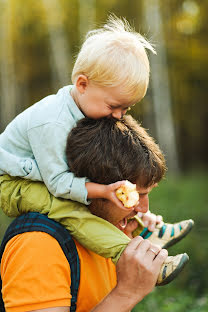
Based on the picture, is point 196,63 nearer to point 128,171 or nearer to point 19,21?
point 19,21

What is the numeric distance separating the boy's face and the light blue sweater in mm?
70

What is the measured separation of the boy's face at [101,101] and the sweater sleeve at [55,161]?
243 mm

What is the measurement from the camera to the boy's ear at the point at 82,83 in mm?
2918

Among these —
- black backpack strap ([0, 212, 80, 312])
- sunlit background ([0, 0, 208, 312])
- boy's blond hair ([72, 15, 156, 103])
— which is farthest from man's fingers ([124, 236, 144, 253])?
sunlit background ([0, 0, 208, 312])

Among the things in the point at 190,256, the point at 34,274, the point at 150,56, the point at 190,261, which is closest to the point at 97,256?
the point at 34,274

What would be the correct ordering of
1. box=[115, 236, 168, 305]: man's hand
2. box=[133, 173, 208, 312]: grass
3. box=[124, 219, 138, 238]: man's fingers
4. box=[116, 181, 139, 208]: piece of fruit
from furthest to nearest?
box=[133, 173, 208, 312]: grass
box=[124, 219, 138, 238]: man's fingers
box=[116, 181, 139, 208]: piece of fruit
box=[115, 236, 168, 305]: man's hand

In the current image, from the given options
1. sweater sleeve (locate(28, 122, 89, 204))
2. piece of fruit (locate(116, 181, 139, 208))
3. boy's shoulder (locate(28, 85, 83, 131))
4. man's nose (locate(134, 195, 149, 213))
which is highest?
boy's shoulder (locate(28, 85, 83, 131))

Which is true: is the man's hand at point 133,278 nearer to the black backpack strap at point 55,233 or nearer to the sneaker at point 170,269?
the sneaker at point 170,269

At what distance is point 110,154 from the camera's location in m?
2.63

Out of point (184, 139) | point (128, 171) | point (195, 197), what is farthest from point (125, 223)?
point (184, 139)

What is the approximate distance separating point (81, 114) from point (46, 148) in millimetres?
304

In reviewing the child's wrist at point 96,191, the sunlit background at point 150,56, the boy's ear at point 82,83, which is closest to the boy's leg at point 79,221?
the child's wrist at point 96,191

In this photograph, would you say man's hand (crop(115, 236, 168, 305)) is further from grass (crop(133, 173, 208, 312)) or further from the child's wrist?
grass (crop(133, 173, 208, 312))

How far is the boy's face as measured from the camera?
2.83 metres
